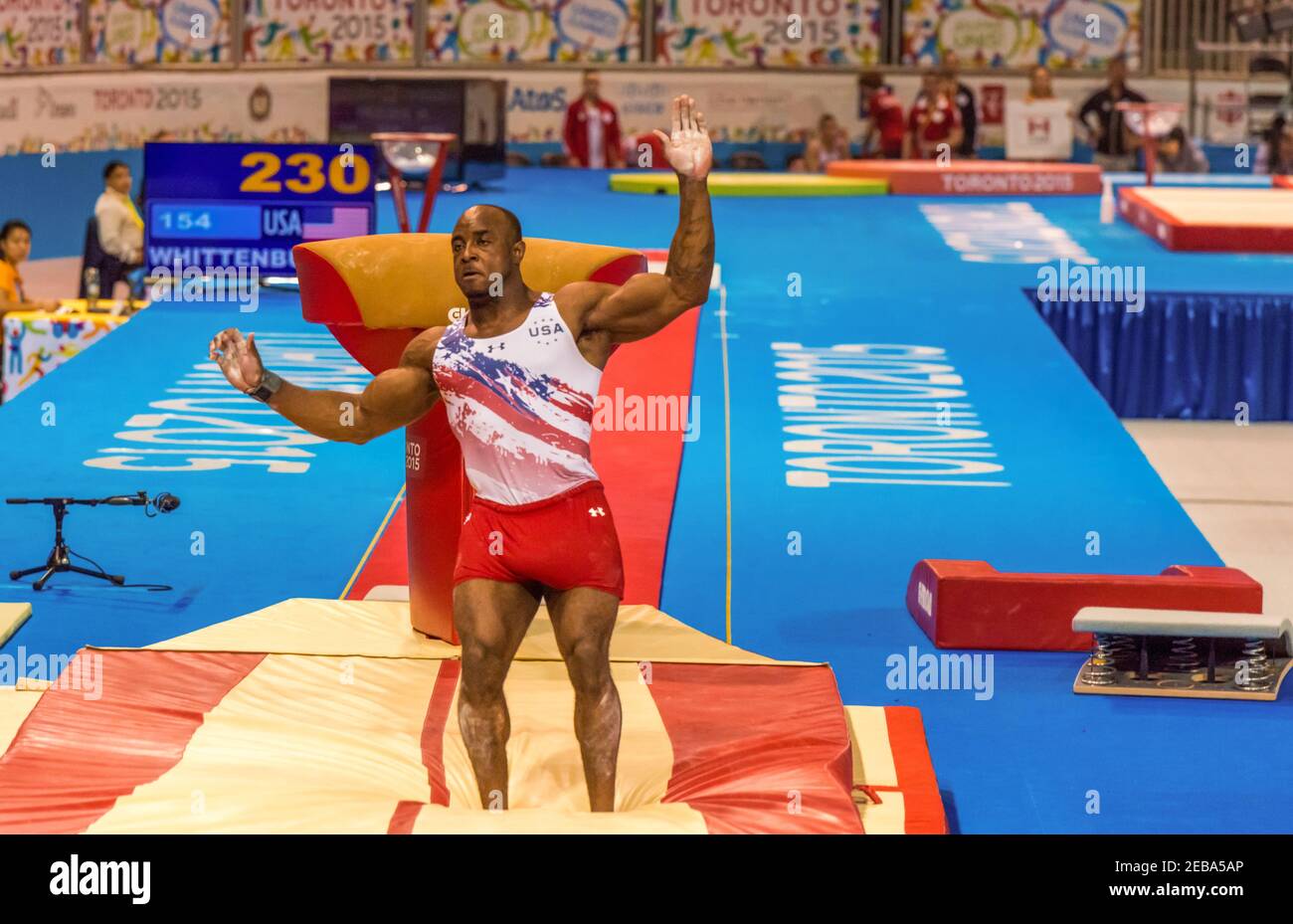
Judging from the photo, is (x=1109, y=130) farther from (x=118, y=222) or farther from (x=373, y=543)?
(x=373, y=543)

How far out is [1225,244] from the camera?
41.3ft

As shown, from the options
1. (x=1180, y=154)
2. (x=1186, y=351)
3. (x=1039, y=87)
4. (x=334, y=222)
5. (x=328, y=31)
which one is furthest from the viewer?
(x=328, y=31)

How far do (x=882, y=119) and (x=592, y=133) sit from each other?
9.79ft

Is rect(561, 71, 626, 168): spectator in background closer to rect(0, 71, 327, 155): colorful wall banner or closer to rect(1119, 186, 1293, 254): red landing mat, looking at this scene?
rect(0, 71, 327, 155): colorful wall banner

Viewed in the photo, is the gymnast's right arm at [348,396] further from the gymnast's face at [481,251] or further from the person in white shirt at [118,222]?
the person in white shirt at [118,222]

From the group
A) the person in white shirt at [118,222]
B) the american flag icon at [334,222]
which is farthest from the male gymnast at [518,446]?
the person in white shirt at [118,222]

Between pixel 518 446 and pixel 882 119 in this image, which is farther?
pixel 882 119

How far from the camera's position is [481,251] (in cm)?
376

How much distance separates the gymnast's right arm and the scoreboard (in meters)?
6.83

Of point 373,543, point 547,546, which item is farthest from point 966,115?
point 547,546

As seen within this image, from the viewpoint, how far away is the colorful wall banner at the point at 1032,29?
63.4 ft

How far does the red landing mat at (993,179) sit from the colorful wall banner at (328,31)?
238 inches
